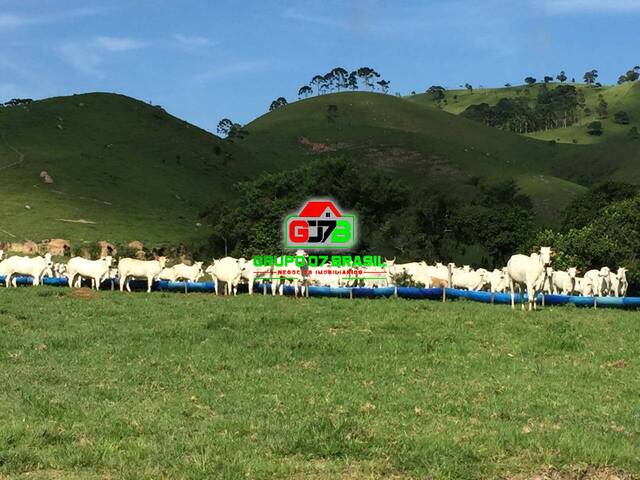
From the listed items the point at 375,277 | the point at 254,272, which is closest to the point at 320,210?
the point at 375,277

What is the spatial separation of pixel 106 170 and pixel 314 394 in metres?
105

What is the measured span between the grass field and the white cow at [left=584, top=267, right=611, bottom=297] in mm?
14158

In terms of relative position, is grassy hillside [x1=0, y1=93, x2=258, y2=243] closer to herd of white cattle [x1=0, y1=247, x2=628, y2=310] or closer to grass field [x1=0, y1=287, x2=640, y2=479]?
herd of white cattle [x1=0, y1=247, x2=628, y2=310]

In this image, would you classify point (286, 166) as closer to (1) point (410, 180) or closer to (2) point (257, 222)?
(1) point (410, 180)

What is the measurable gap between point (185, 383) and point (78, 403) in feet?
7.40

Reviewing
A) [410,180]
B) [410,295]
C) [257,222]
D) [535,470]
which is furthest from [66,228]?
[410,180]

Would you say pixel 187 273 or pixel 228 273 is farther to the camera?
pixel 187 273

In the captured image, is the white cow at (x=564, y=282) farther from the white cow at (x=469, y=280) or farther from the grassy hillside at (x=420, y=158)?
the grassy hillside at (x=420, y=158)

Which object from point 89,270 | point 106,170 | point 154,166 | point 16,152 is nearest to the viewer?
point 89,270

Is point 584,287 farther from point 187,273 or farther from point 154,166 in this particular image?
point 154,166

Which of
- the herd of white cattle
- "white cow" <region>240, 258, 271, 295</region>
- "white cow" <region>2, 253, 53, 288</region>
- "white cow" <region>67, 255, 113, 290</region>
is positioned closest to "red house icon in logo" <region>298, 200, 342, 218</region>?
the herd of white cattle

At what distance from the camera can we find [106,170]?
4417 inches

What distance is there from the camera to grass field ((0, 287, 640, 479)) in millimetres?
9312

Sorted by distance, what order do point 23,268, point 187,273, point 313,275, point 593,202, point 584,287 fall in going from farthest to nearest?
point 593,202, point 187,273, point 584,287, point 313,275, point 23,268
